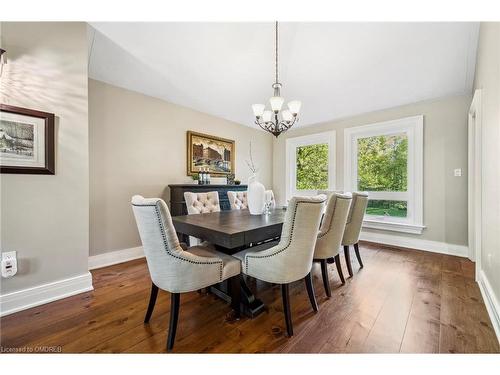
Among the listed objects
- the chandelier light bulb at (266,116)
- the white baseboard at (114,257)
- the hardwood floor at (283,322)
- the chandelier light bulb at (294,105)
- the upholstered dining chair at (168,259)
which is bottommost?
the hardwood floor at (283,322)

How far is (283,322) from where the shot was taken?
1.62 metres

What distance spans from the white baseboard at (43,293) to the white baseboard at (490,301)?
11.0 feet

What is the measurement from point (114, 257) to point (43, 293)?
98 cm

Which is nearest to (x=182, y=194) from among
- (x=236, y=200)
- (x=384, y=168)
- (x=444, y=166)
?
(x=236, y=200)

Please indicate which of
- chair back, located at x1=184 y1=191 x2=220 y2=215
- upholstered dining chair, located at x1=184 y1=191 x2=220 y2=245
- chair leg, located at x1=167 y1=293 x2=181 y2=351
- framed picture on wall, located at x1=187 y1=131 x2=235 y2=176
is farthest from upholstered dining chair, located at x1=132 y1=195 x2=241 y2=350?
framed picture on wall, located at x1=187 y1=131 x2=235 y2=176

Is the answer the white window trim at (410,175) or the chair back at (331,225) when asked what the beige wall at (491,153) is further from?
the white window trim at (410,175)

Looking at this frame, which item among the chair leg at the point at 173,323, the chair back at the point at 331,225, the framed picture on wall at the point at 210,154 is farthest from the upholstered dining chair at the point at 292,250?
the framed picture on wall at the point at 210,154

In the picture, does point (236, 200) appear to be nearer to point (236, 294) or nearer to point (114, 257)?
point (236, 294)

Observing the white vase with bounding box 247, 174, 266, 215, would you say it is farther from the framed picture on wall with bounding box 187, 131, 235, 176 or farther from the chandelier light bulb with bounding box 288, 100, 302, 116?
the framed picture on wall with bounding box 187, 131, 235, 176

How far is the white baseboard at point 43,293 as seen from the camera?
1726 millimetres

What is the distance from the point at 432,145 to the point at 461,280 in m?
2.05

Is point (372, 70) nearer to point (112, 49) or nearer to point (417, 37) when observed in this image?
point (417, 37)

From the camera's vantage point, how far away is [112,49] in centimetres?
247
